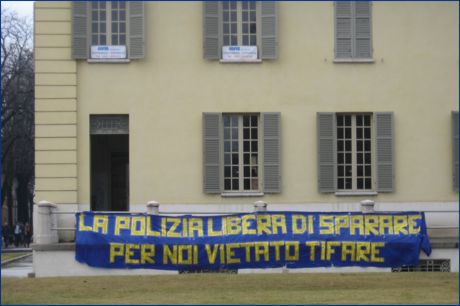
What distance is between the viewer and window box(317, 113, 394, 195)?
77.4 feet

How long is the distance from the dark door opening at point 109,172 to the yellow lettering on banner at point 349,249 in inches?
304

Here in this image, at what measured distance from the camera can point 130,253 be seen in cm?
2147

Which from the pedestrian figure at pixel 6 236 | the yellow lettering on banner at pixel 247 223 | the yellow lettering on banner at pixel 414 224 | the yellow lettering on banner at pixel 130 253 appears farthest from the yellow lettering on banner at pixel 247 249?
the pedestrian figure at pixel 6 236

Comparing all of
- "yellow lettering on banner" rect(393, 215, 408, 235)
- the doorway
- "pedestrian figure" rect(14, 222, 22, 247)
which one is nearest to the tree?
"pedestrian figure" rect(14, 222, 22, 247)

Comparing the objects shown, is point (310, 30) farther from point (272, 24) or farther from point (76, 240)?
point (76, 240)

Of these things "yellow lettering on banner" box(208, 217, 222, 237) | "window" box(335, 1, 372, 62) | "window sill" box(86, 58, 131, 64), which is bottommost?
"yellow lettering on banner" box(208, 217, 222, 237)

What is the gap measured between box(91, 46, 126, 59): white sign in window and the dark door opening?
3.62 meters

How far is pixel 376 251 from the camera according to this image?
71.8 ft

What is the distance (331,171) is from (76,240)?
6.70m

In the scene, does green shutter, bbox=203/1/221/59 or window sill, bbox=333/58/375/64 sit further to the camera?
window sill, bbox=333/58/375/64

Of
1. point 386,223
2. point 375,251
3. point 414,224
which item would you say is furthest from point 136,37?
point 414,224

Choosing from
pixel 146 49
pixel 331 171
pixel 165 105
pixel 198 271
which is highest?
pixel 146 49

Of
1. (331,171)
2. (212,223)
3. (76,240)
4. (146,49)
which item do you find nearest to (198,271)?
(212,223)

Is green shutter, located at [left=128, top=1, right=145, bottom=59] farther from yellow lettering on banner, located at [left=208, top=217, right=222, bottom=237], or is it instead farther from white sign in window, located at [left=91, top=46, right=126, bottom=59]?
yellow lettering on banner, located at [left=208, top=217, right=222, bottom=237]
